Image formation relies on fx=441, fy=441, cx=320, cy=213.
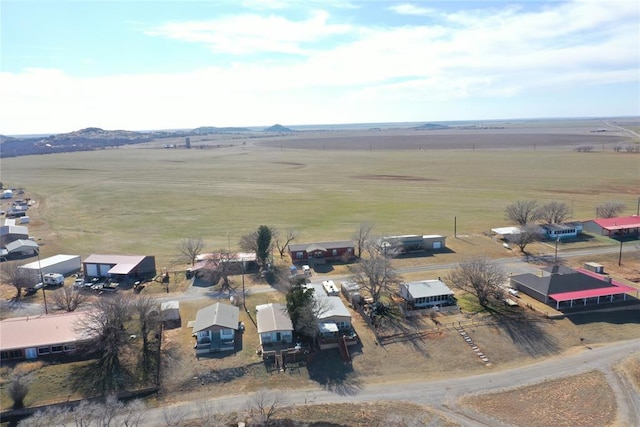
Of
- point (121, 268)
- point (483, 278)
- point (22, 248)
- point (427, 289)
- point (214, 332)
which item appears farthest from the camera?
point (22, 248)

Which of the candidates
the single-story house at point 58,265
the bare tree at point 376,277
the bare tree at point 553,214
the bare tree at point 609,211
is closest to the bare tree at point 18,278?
the single-story house at point 58,265

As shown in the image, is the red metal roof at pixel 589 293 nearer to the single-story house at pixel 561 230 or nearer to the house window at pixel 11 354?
the single-story house at pixel 561 230

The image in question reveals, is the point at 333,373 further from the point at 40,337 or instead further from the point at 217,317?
the point at 40,337

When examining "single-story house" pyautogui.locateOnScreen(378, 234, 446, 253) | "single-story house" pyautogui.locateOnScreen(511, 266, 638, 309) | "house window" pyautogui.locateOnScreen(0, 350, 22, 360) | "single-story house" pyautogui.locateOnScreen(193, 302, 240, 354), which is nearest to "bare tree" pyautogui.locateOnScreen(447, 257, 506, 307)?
"single-story house" pyautogui.locateOnScreen(511, 266, 638, 309)

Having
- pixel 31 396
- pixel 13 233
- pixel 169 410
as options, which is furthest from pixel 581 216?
pixel 13 233

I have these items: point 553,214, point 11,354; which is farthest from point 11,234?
point 553,214

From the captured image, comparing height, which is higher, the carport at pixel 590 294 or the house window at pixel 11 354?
the carport at pixel 590 294

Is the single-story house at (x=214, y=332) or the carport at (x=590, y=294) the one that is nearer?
the single-story house at (x=214, y=332)
